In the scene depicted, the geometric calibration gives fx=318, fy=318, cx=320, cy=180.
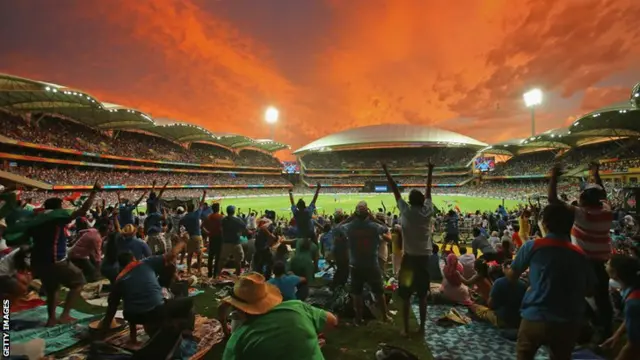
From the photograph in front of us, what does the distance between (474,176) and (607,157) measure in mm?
39776

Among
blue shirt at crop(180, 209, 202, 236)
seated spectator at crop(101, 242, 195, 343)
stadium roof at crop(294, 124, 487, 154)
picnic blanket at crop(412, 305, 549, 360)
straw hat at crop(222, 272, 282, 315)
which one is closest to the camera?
straw hat at crop(222, 272, 282, 315)

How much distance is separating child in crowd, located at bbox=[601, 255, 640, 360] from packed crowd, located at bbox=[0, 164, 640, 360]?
0.01 m

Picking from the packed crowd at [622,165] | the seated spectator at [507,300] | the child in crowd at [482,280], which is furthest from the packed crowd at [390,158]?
the seated spectator at [507,300]

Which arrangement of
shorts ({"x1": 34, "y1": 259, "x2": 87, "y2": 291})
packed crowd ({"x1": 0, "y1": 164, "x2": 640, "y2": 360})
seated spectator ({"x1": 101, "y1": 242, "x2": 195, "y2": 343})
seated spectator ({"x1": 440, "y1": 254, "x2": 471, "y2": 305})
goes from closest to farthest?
packed crowd ({"x1": 0, "y1": 164, "x2": 640, "y2": 360}) < seated spectator ({"x1": 101, "y1": 242, "x2": 195, "y2": 343}) < shorts ({"x1": 34, "y1": 259, "x2": 87, "y2": 291}) < seated spectator ({"x1": 440, "y1": 254, "x2": 471, "y2": 305})

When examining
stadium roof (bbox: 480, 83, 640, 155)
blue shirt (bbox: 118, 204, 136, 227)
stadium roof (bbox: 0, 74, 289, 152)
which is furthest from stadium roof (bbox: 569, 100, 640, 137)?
stadium roof (bbox: 0, 74, 289, 152)

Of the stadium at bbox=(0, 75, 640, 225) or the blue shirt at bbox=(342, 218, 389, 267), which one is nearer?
the blue shirt at bbox=(342, 218, 389, 267)

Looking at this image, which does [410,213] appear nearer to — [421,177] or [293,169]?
[421,177]

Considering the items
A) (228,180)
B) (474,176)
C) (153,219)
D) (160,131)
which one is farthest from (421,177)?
(153,219)

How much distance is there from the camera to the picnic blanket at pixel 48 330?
16.1ft

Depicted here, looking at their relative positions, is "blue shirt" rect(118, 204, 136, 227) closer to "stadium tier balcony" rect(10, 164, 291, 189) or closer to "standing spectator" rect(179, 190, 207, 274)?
"standing spectator" rect(179, 190, 207, 274)

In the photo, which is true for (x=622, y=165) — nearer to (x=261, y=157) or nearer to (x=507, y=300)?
(x=507, y=300)

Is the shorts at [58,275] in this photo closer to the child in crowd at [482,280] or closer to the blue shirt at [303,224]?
the blue shirt at [303,224]

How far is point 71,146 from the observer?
47219 millimetres

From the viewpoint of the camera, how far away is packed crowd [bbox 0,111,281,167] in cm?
4125
